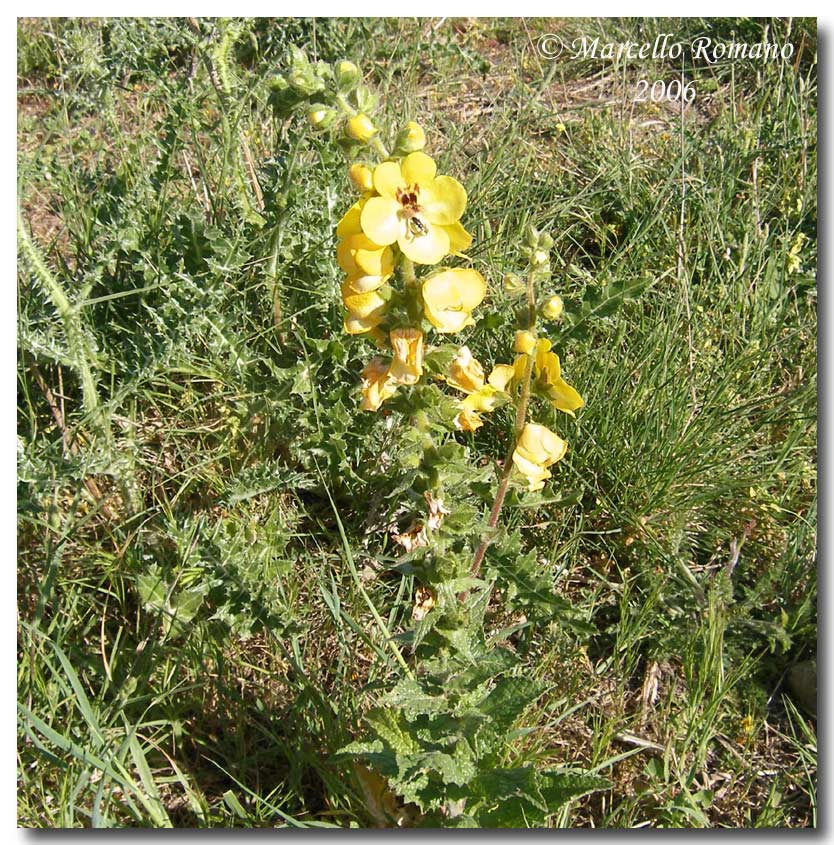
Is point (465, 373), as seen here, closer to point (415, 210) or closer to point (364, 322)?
point (364, 322)

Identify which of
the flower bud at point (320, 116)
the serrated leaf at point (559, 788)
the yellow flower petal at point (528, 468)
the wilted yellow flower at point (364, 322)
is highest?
the flower bud at point (320, 116)

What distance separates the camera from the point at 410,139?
159cm

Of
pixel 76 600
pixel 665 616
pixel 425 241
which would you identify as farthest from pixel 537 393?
pixel 76 600

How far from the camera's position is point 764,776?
2.17 meters

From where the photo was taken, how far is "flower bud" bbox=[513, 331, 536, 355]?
1713 mm

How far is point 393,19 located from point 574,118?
991 millimetres

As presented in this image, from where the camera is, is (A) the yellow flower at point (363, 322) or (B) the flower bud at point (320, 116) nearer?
(B) the flower bud at point (320, 116)

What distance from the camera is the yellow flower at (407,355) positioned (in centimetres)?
167

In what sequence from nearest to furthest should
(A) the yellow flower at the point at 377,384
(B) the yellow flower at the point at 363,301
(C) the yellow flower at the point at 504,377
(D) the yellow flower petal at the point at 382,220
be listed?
(D) the yellow flower petal at the point at 382,220, (B) the yellow flower at the point at 363,301, (A) the yellow flower at the point at 377,384, (C) the yellow flower at the point at 504,377

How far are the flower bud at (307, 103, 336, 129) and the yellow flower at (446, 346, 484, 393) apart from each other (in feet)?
1.82

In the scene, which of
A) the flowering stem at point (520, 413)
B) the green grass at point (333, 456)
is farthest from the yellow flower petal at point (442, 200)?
the green grass at point (333, 456)

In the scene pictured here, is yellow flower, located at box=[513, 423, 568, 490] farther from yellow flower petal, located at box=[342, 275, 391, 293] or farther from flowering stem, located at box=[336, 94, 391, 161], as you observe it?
flowering stem, located at box=[336, 94, 391, 161]

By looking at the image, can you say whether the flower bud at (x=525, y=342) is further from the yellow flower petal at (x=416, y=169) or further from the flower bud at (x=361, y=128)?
the flower bud at (x=361, y=128)

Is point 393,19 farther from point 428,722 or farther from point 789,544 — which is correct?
point 428,722
